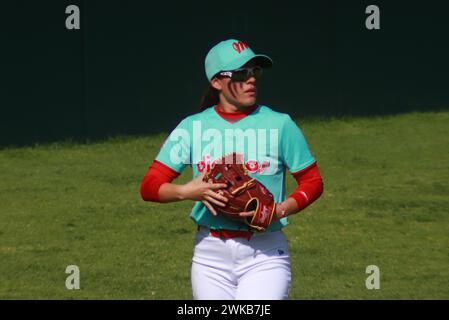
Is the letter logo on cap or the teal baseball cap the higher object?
the letter logo on cap

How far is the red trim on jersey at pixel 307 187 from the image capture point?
573 cm

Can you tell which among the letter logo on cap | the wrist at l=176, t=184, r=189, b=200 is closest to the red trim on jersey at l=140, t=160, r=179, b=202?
the wrist at l=176, t=184, r=189, b=200

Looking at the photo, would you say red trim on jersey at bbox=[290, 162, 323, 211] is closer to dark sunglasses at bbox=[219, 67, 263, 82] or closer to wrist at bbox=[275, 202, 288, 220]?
wrist at bbox=[275, 202, 288, 220]

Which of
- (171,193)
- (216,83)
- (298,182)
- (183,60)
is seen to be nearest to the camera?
(171,193)

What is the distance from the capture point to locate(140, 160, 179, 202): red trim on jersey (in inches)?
230

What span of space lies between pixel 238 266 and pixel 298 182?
527 mm

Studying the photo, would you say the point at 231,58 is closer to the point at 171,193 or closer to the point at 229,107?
the point at 229,107

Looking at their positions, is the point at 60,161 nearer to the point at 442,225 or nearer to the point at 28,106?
the point at 28,106

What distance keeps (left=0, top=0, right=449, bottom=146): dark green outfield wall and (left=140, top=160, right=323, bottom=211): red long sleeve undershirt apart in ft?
30.5

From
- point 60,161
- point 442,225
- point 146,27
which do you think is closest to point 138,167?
point 60,161

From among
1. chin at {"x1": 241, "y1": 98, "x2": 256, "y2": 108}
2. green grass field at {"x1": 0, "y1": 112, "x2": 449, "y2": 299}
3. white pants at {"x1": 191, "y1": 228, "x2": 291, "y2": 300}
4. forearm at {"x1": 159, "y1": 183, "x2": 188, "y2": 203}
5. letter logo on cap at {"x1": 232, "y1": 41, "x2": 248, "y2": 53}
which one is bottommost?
green grass field at {"x1": 0, "y1": 112, "x2": 449, "y2": 299}

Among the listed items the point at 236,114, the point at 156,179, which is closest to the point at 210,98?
the point at 236,114

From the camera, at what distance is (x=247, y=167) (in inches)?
227

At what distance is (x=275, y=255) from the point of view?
5.77 m
